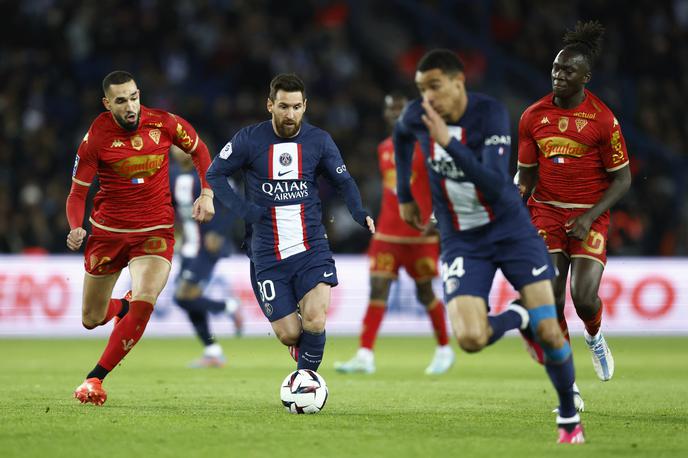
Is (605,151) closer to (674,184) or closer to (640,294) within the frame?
(640,294)

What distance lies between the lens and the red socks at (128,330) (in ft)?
30.0

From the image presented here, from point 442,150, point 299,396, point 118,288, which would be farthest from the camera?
point 118,288

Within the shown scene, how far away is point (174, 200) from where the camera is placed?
14.4 meters

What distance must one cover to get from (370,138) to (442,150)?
15.0 meters

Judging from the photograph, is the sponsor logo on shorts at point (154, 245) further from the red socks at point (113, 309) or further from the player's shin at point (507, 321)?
the player's shin at point (507, 321)

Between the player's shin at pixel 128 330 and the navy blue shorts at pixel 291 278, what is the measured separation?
1053 millimetres

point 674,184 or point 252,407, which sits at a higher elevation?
point 674,184

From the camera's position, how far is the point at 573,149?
29.5ft

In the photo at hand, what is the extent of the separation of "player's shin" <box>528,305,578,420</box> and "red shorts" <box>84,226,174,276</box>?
144 inches

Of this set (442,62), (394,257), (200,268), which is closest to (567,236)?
(442,62)

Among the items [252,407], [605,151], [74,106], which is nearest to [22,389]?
[252,407]

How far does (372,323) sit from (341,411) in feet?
13.9

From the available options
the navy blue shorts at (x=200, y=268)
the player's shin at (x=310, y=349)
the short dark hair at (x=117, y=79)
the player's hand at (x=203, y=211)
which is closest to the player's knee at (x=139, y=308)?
the player's hand at (x=203, y=211)

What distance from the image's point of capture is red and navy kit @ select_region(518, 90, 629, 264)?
8.95 metres
